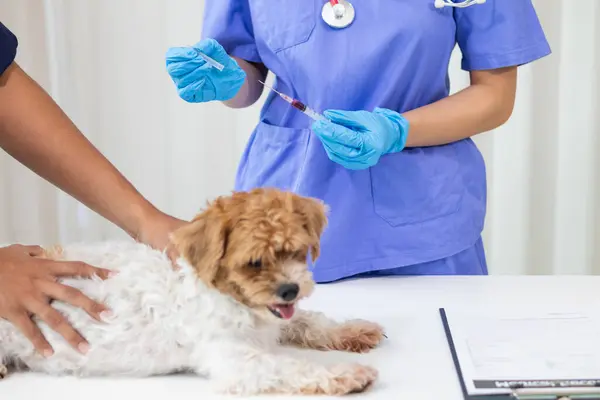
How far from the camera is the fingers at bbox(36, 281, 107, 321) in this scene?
825mm

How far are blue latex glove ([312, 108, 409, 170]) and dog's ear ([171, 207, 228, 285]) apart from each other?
35 centimetres

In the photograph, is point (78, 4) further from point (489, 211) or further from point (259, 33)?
point (489, 211)

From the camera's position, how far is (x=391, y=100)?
4.11 ft

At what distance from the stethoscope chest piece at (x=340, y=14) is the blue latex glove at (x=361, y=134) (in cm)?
16

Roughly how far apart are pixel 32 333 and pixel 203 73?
21.4 inches

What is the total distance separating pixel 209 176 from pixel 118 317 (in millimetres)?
1273

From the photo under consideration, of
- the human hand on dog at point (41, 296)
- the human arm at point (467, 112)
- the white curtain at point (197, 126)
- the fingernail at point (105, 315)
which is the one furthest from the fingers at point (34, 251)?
the white curtain at point (197, 126)

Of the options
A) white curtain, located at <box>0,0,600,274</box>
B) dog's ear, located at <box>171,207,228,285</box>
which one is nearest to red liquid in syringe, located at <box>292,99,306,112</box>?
dog's ear, located at <box>171,207,228,285</box>

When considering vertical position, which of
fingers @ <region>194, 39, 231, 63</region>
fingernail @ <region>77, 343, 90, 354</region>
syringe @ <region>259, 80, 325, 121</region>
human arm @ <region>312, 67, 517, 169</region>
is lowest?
fingernail @ <region>77, 343, 90, 354</region>

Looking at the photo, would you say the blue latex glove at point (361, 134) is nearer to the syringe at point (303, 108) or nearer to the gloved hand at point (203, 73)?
the syringe at point (303, 108)

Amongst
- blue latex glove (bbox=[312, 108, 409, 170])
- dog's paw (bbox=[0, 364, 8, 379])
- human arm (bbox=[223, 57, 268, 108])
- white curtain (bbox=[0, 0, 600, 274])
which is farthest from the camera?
white curtain (bbox=[0, 0, 600, 274])

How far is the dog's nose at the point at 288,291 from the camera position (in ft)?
2.58

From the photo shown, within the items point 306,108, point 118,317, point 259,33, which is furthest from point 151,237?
point 259,33

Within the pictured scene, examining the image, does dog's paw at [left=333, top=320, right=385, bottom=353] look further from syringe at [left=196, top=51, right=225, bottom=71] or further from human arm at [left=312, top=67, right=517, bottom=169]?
syringe at [left=196, top=51, right=225, bottom=71]
